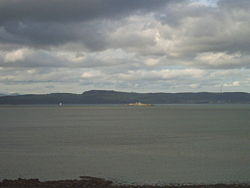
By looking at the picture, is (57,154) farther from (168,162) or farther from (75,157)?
(168,162)

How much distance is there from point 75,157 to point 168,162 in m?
9.21

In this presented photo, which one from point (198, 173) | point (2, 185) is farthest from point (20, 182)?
point (198, 173)

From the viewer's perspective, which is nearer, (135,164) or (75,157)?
(135,164)

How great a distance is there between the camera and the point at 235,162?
1259 inches

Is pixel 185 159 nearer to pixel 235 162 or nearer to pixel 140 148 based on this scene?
pixel 235 162

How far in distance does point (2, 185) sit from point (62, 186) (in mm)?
3370

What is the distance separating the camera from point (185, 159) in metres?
33.5

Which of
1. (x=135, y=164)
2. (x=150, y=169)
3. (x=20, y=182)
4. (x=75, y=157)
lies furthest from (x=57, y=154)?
(x=20, y=182)

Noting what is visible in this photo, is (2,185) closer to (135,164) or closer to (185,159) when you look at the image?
(135,164)

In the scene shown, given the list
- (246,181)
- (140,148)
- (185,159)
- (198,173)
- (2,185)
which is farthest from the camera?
(140,148)

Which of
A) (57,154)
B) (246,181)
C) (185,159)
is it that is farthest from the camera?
(57,154)

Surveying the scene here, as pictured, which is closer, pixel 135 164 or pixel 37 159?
pixel 135 164

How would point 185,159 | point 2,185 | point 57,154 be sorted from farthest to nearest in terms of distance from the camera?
1. point 57,154
2. point 185,159
3. point 2,185

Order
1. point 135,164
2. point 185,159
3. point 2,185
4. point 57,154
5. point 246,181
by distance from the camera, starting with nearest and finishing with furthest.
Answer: point 2,185
point 246,181
point 135,164
point 185,159
point 57,154
